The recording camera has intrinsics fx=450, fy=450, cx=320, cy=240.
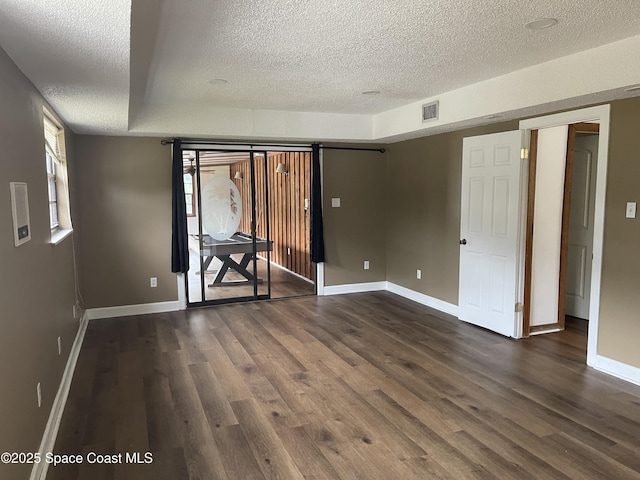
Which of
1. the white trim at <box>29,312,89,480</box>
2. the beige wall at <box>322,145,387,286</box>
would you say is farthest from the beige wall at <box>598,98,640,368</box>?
the white trim at <box>29,312,89,480</box>

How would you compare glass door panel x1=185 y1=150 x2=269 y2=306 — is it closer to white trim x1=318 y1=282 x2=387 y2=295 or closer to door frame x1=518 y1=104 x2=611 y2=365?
white trim x1=318 y1=282 x2=387 y2=295

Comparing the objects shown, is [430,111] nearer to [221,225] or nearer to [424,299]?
[424,299]

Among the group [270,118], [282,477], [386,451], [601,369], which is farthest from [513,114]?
[282,477]

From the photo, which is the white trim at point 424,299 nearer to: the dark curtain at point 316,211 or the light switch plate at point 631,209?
the dark curtain at point 316,211

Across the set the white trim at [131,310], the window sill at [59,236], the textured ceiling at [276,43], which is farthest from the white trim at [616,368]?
the white trim at [131,310]

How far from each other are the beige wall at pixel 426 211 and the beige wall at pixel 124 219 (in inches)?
120

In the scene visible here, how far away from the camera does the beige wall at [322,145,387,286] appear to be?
632 cm

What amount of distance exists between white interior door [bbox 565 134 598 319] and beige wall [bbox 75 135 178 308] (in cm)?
477

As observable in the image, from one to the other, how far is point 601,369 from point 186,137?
4838 mm

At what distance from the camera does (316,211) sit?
6172mm

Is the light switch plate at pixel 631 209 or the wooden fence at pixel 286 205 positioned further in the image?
the wooden fence at pixel 286 205

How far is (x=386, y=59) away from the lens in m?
3.36

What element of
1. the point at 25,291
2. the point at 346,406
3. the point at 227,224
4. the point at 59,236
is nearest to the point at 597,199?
the point at 346,406

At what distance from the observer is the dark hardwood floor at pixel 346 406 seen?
2.43 m
